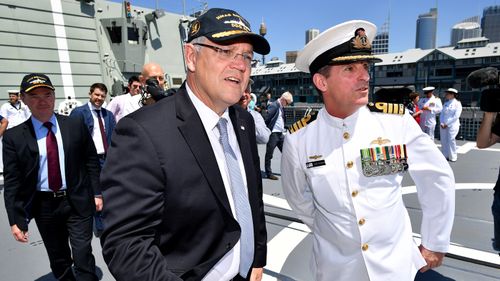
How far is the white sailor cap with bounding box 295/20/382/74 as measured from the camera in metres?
1.58

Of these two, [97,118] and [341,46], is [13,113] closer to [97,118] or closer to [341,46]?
[97,118]

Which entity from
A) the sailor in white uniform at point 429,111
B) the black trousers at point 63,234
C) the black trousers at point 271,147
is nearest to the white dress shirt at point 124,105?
the black trousers at point 63,234

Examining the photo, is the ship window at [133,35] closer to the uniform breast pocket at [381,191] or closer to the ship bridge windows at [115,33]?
A: the ship bridge windows at [115,33]

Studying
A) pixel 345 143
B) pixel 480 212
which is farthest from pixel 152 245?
pixel 480 212

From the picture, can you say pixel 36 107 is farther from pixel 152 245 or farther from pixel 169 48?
pixel 169 48

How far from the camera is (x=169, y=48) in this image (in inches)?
858

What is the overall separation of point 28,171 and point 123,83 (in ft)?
45.7

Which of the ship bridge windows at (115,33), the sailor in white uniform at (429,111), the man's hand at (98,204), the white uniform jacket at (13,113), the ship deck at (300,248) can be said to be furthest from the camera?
the ship bridge windows at (115,33)

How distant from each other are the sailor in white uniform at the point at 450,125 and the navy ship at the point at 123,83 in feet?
1.51

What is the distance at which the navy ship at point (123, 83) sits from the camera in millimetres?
3047

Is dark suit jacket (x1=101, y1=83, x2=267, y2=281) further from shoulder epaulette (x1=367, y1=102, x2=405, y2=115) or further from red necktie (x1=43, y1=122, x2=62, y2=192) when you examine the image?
red necktie (x1=43, y1=122, x2=62, y2=192)

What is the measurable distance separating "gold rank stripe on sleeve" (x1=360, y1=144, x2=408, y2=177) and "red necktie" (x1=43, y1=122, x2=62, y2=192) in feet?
8.17

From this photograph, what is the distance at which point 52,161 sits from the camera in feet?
8.32

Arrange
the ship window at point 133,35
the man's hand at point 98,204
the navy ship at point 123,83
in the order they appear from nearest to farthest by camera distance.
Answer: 1. the man's hand at point 98,204
2. the navy ship at point 123,83
3. the ship window at point 133,35
